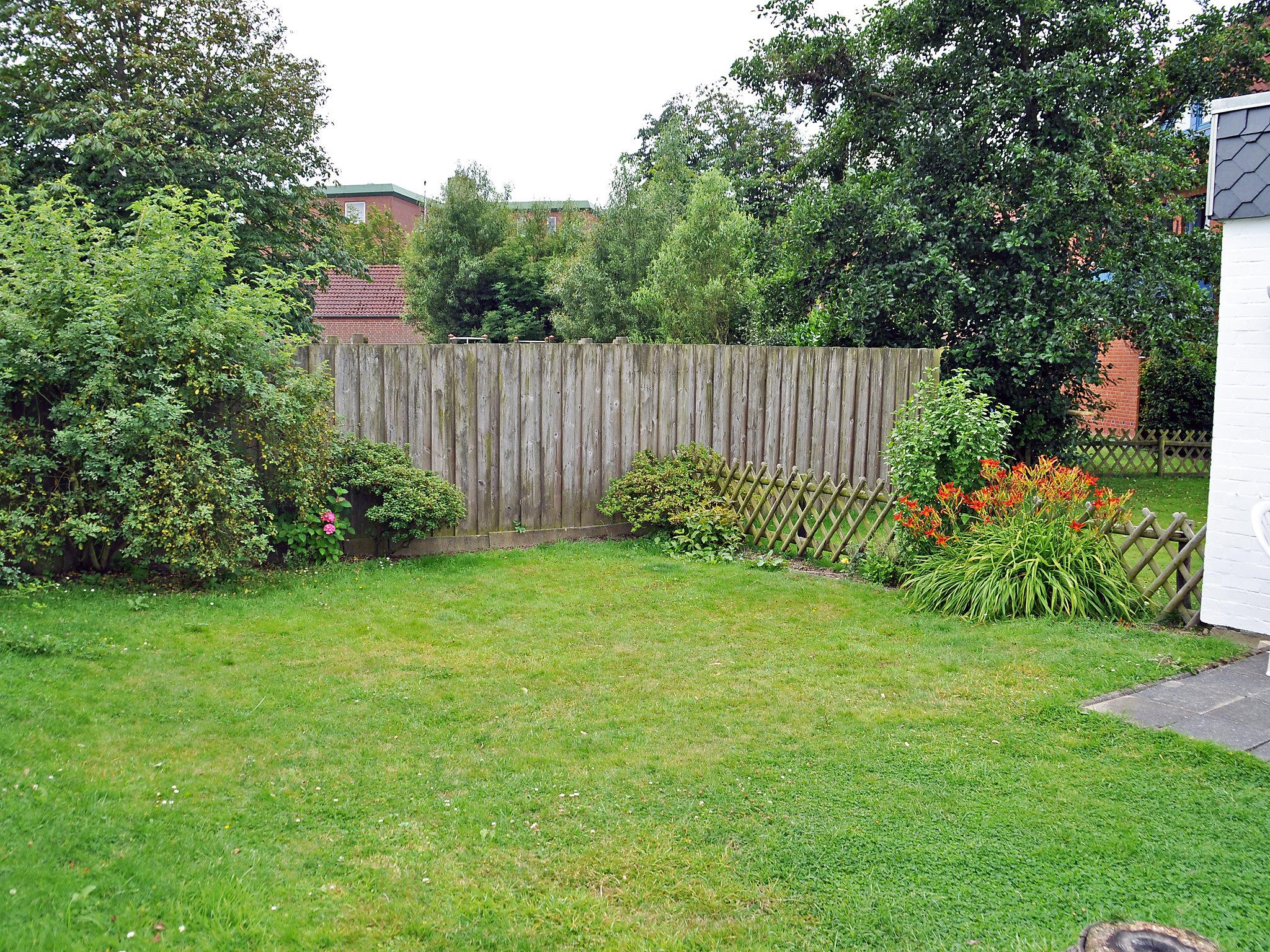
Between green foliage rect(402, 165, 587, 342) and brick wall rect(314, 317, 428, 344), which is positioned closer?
green foliage rect(402, 165, 587, 342)

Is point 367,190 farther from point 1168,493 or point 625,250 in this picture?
point 1168,493

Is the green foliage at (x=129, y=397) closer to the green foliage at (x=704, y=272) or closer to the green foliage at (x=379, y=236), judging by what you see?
the green foliage at (x=704, y=272)

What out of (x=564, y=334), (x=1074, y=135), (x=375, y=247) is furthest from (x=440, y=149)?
(x=1074, y=135)

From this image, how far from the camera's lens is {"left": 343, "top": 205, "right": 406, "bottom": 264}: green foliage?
128ft

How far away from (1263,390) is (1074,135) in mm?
6440

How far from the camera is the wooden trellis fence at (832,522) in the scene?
6793 mm

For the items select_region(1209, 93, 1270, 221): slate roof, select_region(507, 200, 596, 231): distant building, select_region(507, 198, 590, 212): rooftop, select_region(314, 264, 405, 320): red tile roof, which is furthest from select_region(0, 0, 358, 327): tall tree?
select_region(314, 264, 405, 320): red tile roof

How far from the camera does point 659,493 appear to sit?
9836 millimetres

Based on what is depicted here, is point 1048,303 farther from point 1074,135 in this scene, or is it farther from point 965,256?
point 1074,135

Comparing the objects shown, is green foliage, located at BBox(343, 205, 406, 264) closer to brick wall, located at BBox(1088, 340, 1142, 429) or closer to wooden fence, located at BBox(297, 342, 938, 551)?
brick wall, located at BBox(1088, 340, 1142, 429)

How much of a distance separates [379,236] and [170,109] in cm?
2926

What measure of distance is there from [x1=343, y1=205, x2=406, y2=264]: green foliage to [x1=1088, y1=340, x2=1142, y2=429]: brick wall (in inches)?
1092

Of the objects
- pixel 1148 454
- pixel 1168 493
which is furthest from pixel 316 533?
pixel 1148 454

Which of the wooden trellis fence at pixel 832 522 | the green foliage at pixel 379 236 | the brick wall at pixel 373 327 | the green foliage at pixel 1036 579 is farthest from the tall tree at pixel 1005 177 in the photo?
the green foliage at pixel 379 236
